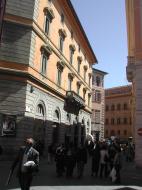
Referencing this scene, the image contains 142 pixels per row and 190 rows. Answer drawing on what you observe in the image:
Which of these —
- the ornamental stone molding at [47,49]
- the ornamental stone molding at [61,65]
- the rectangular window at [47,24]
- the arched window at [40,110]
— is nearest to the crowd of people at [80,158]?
the arched window at [40,110]

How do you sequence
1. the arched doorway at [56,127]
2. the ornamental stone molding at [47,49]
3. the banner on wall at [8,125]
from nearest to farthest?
the banner on wall at [8,125], the ornamental stone molding at [47,49], the arched doorway at [56,127]

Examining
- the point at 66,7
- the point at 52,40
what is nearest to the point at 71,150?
the point at 52,40

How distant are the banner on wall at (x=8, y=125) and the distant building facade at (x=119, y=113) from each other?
5768 centimetres

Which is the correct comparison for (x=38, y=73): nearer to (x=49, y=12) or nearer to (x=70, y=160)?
(x=49, y=12)

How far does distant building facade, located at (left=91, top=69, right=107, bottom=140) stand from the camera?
5841cm

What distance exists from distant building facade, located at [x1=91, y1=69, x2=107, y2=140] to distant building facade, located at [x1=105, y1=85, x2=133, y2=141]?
17.7 meters

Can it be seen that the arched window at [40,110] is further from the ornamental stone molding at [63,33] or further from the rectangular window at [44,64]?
the ornamental stone molding at [63,33]

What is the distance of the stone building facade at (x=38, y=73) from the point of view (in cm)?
2250

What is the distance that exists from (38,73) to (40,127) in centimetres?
446

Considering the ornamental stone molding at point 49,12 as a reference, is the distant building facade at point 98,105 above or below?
below

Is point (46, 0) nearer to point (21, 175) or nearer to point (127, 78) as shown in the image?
point (127, 78)

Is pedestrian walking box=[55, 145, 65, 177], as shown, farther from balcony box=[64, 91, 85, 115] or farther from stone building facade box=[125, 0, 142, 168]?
balcony box=[64, 91, 85, 115]

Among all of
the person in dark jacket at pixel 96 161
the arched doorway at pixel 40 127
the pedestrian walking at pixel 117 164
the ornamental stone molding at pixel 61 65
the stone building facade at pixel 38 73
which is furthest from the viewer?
the ornamental stone molding at pixel 61 65

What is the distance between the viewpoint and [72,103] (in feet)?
114
